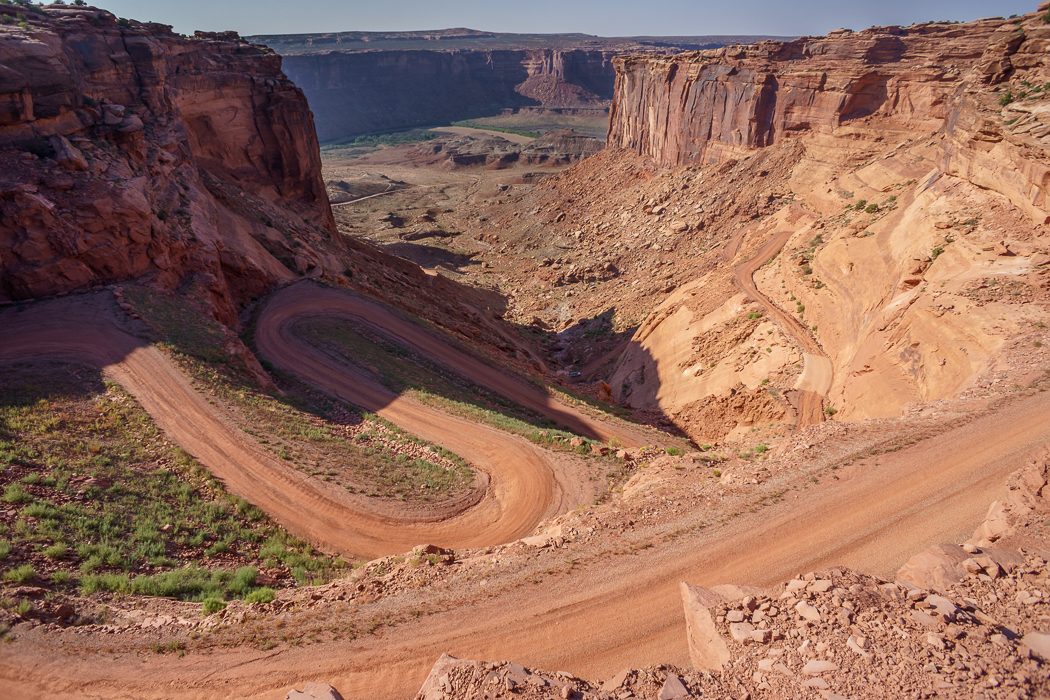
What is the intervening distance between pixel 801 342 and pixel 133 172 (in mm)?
31203

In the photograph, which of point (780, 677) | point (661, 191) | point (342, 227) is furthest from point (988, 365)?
point (342, 227)

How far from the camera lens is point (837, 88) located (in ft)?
144

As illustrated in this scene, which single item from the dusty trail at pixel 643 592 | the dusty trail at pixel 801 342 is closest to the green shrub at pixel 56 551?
the dusty trail at pixel 643 592

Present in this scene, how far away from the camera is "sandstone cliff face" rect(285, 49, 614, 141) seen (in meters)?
178

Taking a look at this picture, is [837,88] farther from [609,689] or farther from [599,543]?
[609,689]

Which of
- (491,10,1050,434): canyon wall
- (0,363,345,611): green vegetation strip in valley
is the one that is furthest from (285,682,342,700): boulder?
(491,10,1050,434): canyon wall

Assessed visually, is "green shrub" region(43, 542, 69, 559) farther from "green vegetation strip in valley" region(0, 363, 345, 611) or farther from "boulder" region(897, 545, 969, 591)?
"boulder" region(897, 545, 969, 591)

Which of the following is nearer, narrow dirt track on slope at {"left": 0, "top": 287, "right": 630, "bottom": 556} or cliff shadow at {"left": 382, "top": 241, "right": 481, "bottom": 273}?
narrow dirt track on slope at {"left": 0, "top": 287, "right": 630, "bottom": 556}

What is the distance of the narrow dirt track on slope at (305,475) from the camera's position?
1588 cm

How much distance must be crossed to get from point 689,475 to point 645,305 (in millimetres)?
27516

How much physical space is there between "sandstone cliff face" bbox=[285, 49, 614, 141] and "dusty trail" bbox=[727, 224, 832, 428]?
163100 mm

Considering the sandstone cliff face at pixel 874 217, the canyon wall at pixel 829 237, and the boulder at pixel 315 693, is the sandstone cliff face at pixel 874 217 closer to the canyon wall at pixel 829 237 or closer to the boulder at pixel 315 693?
the canyon wall at pixel 829 237

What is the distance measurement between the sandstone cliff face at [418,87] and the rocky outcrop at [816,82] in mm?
131703

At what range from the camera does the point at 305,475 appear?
1731 cm
